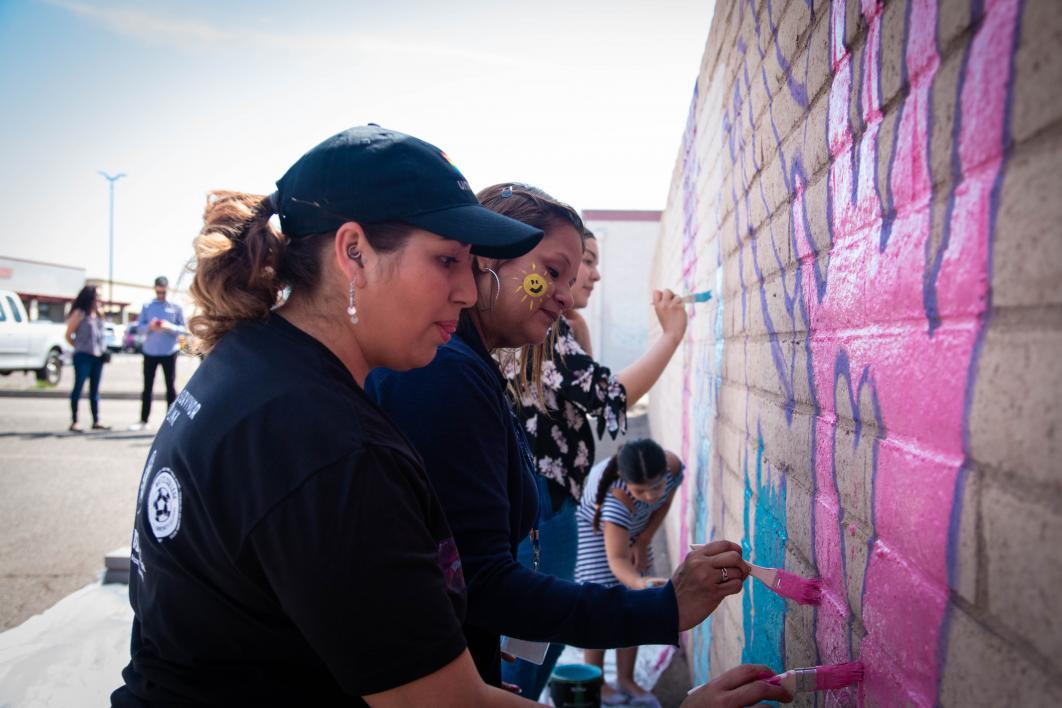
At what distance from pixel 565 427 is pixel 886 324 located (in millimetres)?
1696

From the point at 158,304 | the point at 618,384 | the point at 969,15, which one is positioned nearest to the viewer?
the point at 969,15

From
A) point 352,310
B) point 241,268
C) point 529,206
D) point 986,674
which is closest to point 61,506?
point 529,206

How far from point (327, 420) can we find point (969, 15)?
1.03 metres

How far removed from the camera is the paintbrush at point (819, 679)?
139cm

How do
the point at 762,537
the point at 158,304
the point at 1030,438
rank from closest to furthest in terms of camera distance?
the point at 1030,438
the point at 762,537
the point at 158,304

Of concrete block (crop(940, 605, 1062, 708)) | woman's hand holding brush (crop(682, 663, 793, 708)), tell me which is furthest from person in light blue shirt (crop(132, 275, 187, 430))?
concrete block (crop(940, 605, 1062, 708))

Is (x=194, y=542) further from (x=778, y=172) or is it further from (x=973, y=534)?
(x=778, y=172)

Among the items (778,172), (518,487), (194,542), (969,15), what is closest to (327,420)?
(194,542)

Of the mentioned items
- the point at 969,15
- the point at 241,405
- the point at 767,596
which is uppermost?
the point at 969,15

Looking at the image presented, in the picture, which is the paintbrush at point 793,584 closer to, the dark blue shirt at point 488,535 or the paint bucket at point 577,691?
the dark blue shirt at point 488,535

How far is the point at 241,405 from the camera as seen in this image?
1.21 meters

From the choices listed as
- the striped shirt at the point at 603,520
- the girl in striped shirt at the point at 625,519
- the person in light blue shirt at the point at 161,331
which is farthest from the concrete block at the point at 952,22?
the person in light blue shirt at the point at 161,331

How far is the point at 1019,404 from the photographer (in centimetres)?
85

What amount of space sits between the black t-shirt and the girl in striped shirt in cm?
252
